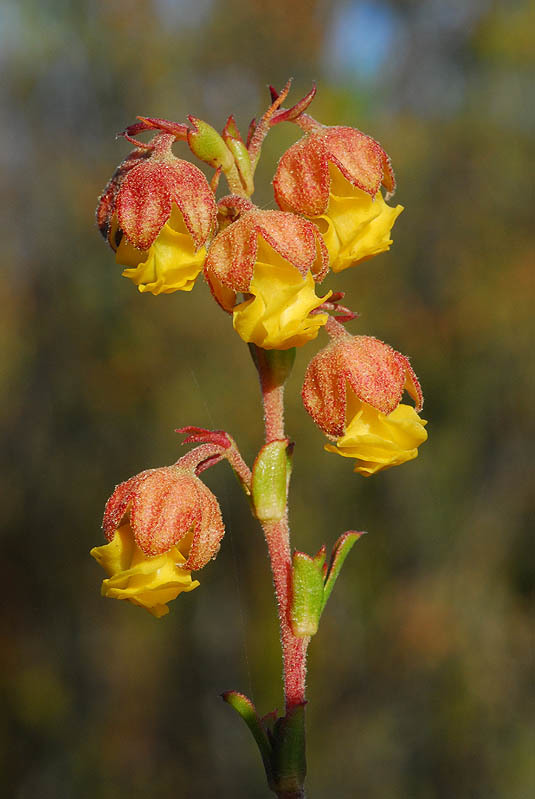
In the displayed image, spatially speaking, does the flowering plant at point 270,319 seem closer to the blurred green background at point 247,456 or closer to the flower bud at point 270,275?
the flower bud at point 270,275

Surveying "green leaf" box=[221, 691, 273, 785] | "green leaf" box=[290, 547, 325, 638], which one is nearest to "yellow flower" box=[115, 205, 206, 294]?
"green leaf" box=[290, 547, 325, 638]

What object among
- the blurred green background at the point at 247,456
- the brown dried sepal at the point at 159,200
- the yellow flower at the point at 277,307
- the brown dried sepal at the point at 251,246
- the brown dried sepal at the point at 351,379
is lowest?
the blurred green background at the point at 247,456

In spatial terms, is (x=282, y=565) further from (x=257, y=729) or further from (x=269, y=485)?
(x=257, y=729)

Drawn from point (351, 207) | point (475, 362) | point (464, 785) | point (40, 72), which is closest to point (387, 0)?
point (40, 72)

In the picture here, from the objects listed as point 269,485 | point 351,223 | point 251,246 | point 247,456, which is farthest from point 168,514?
point 247,456

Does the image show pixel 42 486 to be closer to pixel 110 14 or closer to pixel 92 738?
pixel 92 738

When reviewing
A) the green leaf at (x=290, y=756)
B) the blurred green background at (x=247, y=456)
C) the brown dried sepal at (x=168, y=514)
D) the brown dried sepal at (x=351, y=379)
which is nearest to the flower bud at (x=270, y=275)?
the brown dried sepal at (x=351, y=379)

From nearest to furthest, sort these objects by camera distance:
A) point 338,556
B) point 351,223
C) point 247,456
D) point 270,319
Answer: point 270,319 → point 351,223 → point 338,556 → point 247,456
